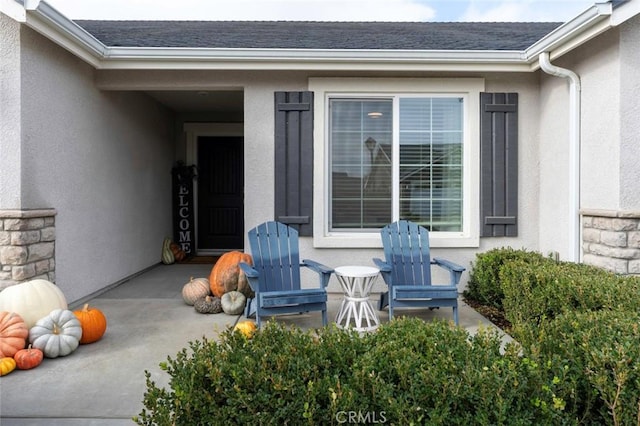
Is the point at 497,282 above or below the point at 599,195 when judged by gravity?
below

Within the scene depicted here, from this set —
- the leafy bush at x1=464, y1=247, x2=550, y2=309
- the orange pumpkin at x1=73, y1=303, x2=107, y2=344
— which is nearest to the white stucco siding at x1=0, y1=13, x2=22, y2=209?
the orange pumpkin at x1=73, y1=303, x2=107, y2=344

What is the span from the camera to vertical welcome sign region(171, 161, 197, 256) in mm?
7230

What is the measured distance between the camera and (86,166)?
437 centimetres

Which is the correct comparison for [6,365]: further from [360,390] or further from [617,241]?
[617,241]

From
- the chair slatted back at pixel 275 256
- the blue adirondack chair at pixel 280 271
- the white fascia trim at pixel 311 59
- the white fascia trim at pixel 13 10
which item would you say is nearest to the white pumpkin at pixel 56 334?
the blue adirondack chair at pixel 280 271

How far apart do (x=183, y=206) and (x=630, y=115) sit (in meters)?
6.34

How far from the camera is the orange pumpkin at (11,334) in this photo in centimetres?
270

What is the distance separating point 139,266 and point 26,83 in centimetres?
296

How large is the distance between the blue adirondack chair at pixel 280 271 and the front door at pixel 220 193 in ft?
12.6

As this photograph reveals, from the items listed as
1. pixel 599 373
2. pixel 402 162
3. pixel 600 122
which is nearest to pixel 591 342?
pixel 599 373

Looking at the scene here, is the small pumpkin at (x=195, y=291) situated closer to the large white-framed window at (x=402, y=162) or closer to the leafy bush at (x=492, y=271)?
the large white-framed window at (x=402, y=162)

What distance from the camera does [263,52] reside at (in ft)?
13.5

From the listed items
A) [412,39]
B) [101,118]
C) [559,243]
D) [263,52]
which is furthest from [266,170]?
[559,243]

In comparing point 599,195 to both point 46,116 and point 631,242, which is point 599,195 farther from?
point 46,116
